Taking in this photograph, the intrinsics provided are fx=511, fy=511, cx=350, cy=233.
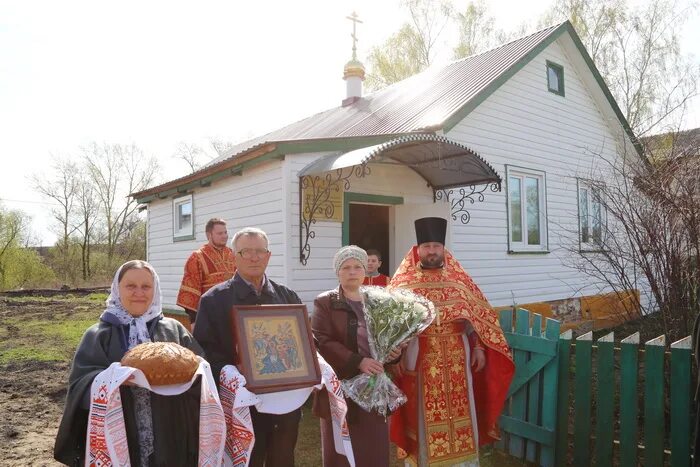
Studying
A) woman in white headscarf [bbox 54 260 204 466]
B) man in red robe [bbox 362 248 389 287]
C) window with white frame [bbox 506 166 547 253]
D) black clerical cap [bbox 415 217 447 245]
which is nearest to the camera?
woman in white headscarf [bbox 54 260 204 466]

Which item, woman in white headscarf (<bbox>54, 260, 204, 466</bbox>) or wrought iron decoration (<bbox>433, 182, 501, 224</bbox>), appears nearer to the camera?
woman in white headscarf (<bbox>54, 260, 204, 466</bbox>)

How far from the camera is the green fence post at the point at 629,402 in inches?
142

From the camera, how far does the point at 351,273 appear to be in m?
3.22

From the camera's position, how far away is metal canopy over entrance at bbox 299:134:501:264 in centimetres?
637

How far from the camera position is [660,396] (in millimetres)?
3498

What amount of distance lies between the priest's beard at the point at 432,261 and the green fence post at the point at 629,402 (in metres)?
1.41

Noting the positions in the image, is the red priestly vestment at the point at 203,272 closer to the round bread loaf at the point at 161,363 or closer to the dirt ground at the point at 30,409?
the dirt ground at the point at 30,409

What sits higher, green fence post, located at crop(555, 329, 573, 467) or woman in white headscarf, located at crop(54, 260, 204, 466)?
woman in white headscarf, located at crop(54, 260, 204, 466)

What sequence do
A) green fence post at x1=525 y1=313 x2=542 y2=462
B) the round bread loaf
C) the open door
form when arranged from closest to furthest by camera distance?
the round bread loaf < green fence post at x1=525 y1=313 x2=542 y2=462 < the open door

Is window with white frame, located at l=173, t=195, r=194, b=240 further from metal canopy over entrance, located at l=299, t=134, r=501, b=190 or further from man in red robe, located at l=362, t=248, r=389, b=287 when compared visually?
man in red robe, located at l=362, t=248, r=389, b=287

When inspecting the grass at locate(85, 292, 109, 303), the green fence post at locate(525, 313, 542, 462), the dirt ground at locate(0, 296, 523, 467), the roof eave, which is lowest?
the grass at locate(85, 292, 109, 303)

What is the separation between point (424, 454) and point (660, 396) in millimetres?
1664

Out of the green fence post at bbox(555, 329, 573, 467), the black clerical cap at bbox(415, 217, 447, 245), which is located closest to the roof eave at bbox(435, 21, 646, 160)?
the green fence post at bbox(555, 329, 573, 467)

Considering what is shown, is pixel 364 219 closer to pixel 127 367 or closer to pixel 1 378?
pixel 1 378
